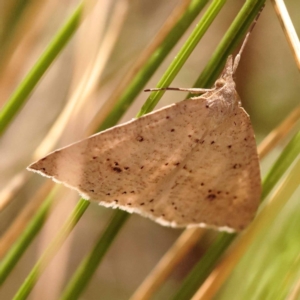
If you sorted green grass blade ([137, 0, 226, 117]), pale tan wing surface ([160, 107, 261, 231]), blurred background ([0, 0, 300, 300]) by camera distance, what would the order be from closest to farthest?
green grass blade ([137, 0, 226, 117]) → pale tan wing surface ([160, 107, 261, 231]) → blurred background ([0, 0, 300, 300])

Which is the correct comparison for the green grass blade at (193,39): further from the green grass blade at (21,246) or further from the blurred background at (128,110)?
the blurred background at (128,110)

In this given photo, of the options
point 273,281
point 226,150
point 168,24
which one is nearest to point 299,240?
point 273,281

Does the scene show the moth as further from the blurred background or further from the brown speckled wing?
the blurred background

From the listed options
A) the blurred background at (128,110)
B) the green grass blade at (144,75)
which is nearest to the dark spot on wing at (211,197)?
the green grass blade at (144,75)

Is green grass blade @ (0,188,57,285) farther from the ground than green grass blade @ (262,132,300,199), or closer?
closer

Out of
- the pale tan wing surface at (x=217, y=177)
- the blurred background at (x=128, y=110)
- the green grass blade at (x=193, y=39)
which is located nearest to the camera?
the green grass blade at (x=193, y=39)

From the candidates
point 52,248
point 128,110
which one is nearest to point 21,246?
point 52,248

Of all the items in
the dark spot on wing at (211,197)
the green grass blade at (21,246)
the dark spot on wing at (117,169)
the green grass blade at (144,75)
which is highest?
the green grass blade at (144,75)

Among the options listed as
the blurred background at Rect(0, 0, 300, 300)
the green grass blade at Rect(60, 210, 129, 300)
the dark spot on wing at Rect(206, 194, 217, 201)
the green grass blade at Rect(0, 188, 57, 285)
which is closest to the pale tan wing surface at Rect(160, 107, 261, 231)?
the dark spot on wing at Rect(206, 194, 217, 201)

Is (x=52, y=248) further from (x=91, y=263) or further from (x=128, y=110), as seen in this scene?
(x=128, y=110)
